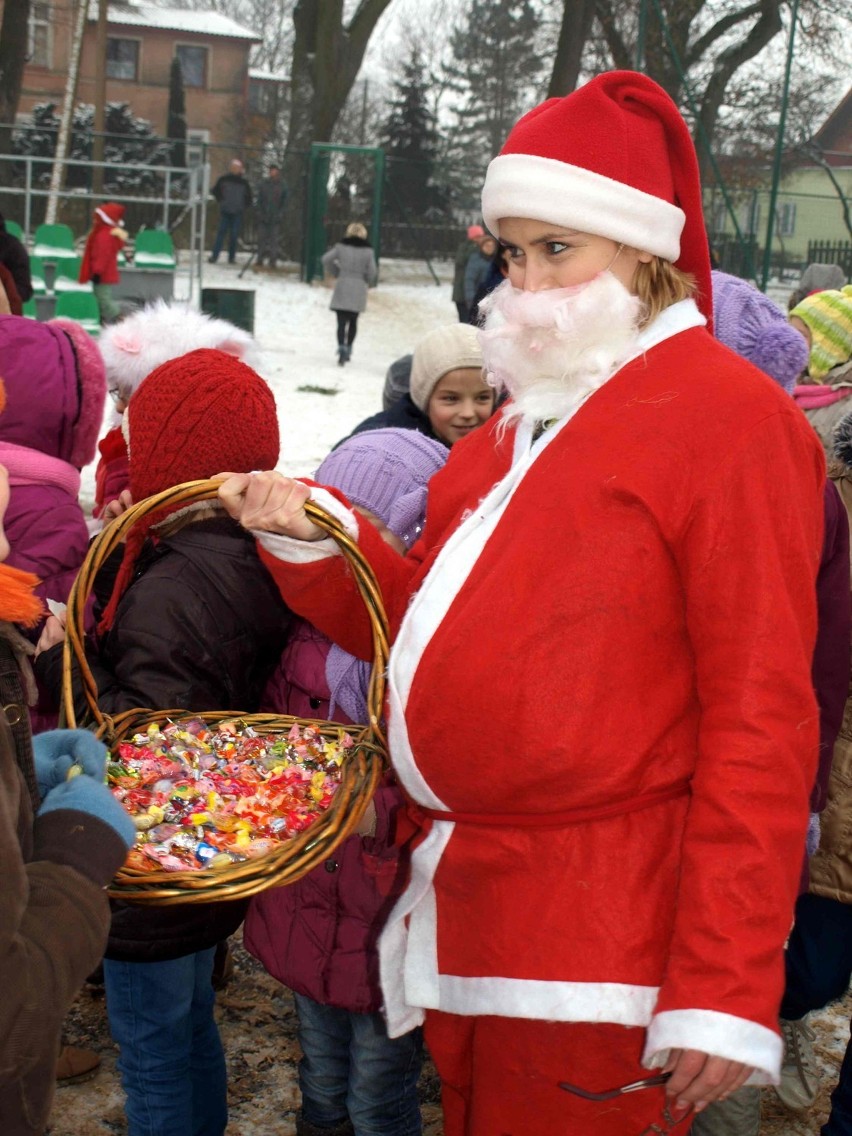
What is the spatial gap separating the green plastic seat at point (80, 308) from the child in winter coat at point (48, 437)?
8.42m

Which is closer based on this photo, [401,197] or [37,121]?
[401,197]

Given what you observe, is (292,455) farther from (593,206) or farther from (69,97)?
(69,97)

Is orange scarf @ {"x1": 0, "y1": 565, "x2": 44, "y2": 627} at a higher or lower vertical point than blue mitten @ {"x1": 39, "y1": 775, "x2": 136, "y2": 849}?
higher

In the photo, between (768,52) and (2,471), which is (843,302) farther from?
(768,52)

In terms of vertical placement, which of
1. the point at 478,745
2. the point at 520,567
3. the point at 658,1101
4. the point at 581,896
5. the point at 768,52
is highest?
the point at 768,52

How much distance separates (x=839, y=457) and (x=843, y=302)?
8.59 feet

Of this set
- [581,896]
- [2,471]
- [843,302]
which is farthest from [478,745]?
[843,302]

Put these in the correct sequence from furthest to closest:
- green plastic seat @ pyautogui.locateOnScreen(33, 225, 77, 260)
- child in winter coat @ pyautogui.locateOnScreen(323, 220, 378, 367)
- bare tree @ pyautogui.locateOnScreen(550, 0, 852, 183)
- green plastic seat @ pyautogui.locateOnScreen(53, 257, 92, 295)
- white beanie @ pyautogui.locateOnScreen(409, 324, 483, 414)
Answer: bare tree @ pyautogui.locateOnScreen(550, 0, 852, 183) → green plastic seat @ pyautogui.locateOnScreen(33, 225, 77, 260) → child in winter coat @ pyautogui.locateOnScreen(323, 220, 378, 367) → green plastic seat @ pyautogui.locateOnScreen(53, 257, 92, 295) → white beanie @ pyautogui.locateOnScreen(409, 324, 483, 414)

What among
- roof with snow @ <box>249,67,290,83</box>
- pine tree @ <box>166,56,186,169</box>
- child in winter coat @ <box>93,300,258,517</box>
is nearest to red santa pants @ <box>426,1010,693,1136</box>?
child in winter coat @ <box>93,300,258,517</box>

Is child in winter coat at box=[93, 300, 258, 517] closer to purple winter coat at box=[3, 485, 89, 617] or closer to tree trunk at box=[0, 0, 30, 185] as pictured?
purple winter coat at box=[3, 485, 89, 617]

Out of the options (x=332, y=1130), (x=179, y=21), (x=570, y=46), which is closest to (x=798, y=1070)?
(x=332, y=1130)

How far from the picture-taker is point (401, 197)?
22641 mm

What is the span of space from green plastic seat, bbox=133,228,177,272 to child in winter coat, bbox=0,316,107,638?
1256 cm

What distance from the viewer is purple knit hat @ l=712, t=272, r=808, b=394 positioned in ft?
9.66
